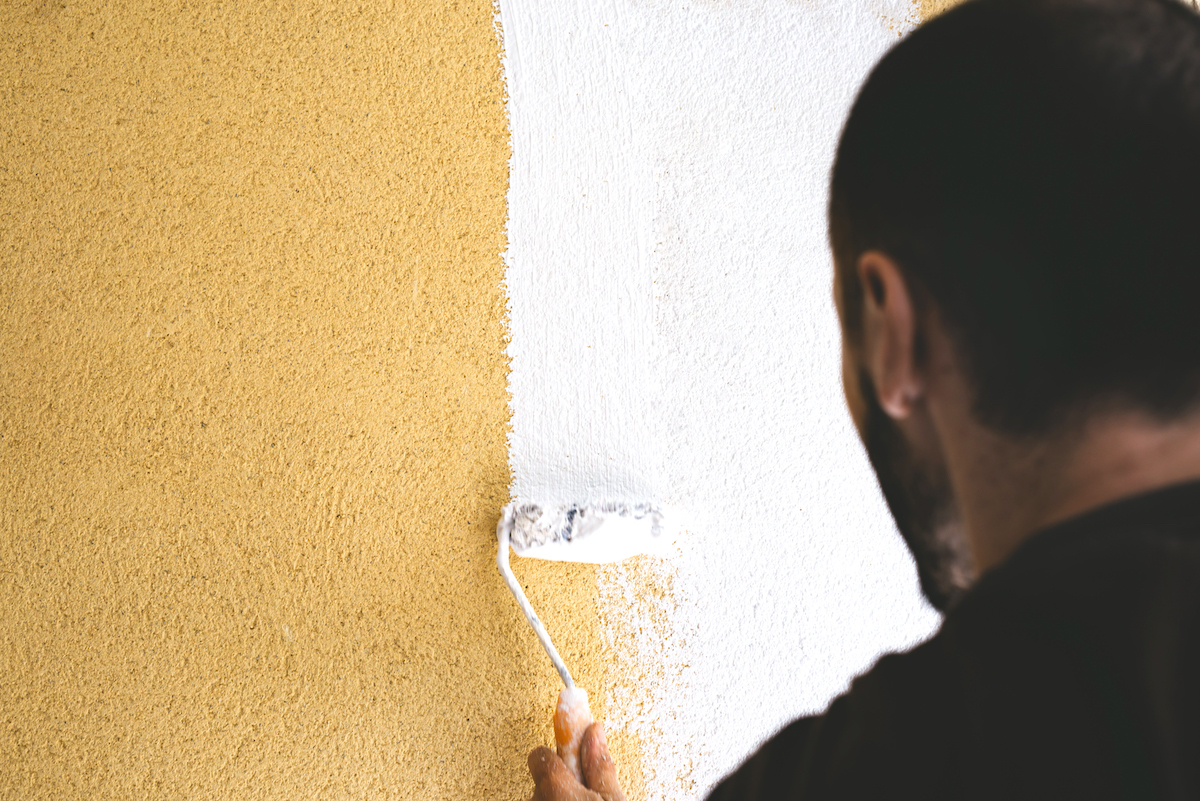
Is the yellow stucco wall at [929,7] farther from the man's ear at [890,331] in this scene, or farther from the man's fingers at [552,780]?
the man's fingers at [552,780]

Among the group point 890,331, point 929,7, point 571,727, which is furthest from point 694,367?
point 929,7

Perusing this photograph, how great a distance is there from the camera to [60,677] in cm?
99

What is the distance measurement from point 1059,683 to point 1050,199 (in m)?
0.27

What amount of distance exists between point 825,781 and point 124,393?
0.94m

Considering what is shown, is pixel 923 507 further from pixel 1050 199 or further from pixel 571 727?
pixel 571 727

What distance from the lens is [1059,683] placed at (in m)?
0.42

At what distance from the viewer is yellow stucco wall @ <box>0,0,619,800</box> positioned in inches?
39.6

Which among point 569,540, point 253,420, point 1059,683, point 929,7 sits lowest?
point 569,540

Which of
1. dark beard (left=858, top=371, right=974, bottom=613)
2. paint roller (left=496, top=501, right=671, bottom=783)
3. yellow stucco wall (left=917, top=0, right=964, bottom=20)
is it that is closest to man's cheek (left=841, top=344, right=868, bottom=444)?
dark beard (left=858, top=371, right=974, bottom=613)

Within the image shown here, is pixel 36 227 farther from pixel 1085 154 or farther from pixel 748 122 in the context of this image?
pixel 1085 154

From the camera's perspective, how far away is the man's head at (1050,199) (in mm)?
459

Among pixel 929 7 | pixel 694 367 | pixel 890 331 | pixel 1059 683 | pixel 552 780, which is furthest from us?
pixel 929 7

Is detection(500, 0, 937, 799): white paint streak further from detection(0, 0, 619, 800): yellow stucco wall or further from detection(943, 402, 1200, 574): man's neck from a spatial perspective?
detection(943, 402, 1200, 574): man's neck

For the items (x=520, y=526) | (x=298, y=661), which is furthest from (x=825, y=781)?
(x=298, y=661)
